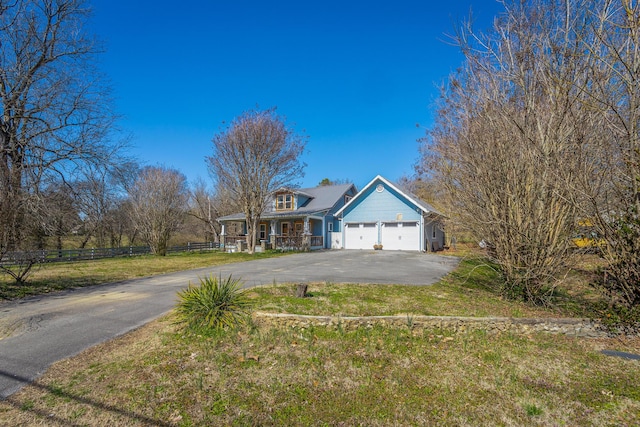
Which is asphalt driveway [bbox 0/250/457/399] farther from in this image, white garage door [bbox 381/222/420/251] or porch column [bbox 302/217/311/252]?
porch column [bbox 302/217/311/252]

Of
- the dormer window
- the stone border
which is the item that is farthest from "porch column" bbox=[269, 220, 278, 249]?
the stone border

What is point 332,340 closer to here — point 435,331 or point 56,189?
point 435,331

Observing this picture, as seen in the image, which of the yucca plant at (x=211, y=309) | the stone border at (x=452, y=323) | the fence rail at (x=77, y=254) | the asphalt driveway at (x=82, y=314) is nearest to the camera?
the asphalt driveway at (x=82, y=314)

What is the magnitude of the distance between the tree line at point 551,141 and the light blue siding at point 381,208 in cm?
1455

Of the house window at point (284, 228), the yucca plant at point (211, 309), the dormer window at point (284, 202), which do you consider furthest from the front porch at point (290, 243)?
the yucca plant at point (211, 309)

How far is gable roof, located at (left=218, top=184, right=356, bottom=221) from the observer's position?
25.0 metres

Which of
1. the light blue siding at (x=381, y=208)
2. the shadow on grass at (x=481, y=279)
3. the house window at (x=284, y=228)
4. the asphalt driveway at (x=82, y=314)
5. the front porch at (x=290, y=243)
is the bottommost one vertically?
the asphalt driveway at (x=82, y=314)

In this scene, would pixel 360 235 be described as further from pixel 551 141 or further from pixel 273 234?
pixel 551 141

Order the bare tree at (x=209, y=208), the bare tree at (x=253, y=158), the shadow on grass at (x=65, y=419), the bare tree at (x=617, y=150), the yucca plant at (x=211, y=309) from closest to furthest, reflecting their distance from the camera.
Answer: the shadow on grass at (x=65, y=419)
the bare tree at (x=617, y=150)
the yucca plant at (x=211, y=309)
the bare tree at (x=253, y=158)
the bare tree at (x=209, y=208)

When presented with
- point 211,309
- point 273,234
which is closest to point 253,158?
point 273,234

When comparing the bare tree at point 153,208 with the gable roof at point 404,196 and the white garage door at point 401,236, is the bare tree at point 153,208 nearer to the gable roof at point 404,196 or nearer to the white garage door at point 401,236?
the gable roof at point 404,196

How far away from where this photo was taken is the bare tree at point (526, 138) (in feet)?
19.0

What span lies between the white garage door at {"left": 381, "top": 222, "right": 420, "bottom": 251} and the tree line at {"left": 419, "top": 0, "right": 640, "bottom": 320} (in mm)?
14506

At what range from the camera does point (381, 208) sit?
23.5 m
